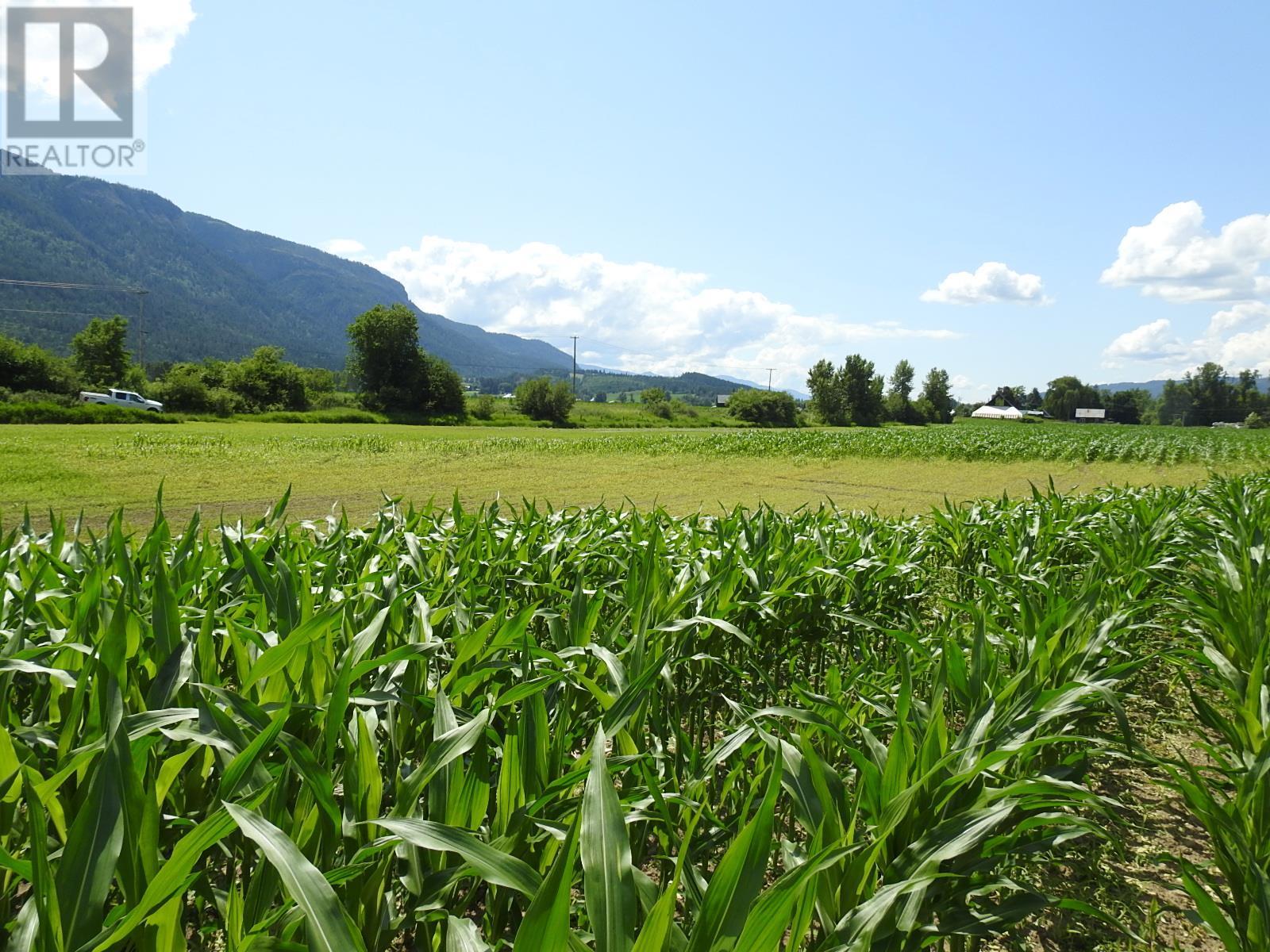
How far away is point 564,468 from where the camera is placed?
23406mm

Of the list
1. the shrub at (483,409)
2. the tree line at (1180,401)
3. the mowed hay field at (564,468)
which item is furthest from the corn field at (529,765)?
the tree line at (1180,401)

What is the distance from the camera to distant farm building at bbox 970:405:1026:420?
133 metres

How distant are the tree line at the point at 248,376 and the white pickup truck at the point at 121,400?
1307mm

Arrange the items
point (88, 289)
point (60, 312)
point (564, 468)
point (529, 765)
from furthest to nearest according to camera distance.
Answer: point (88, 289) < point (60, 312) < point (564, 468) < point (529, 765)

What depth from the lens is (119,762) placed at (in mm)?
1093

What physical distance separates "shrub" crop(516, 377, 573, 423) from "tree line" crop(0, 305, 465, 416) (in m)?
6.51

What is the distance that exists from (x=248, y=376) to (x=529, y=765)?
229ft

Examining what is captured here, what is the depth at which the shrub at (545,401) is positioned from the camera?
72750mm

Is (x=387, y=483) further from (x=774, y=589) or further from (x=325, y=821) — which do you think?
(x=325, y=821)

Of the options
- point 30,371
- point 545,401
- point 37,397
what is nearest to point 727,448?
point 37,397

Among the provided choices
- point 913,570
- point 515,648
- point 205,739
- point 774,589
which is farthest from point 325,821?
point 913,570

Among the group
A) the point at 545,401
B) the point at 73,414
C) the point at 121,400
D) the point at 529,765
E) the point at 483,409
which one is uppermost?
the point at 545,401

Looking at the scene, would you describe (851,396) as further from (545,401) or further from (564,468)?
(564,468)

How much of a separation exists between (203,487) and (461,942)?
17331 millimetres
